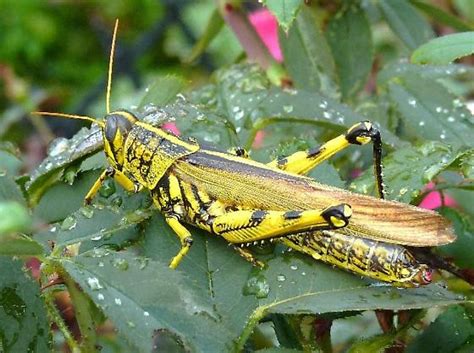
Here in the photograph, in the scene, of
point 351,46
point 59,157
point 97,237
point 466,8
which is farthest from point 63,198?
point 466,8

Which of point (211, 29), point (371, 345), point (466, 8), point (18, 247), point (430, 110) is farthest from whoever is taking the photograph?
point (466, 8)

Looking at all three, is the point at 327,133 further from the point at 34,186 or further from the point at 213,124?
the point at 34,186

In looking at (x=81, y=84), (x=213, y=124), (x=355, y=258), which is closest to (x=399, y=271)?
(x=355, y=258)

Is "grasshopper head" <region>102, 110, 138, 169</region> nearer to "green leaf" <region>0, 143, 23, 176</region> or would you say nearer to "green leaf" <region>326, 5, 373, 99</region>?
"green leaf" <region>0, 143, 23, 176</region>

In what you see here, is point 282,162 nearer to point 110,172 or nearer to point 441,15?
point 110,172

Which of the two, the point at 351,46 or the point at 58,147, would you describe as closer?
the point at 58,147

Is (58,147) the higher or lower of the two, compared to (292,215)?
higher

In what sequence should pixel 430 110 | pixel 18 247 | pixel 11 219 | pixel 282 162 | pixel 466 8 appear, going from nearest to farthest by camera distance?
pixel 11 219 < pixel 18 247 < pixel 282 162 < pixel 430 110 < pixel 466 8

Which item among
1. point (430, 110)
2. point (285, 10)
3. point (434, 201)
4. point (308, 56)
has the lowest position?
point (434, 201)
